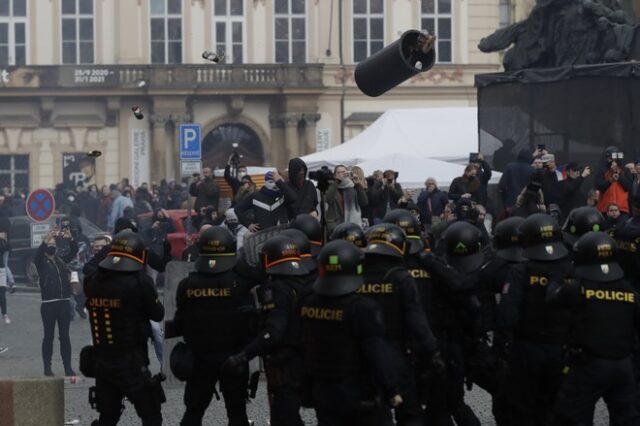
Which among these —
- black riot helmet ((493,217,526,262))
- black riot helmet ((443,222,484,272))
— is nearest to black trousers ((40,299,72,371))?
black riot helmet ((443,222,484,272))

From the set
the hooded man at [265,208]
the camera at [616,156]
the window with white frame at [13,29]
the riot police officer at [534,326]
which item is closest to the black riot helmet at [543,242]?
the riot police officer at [534,326]

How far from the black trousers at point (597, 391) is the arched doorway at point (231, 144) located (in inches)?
1390

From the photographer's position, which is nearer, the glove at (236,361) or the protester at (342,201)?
the glove at (236,361)

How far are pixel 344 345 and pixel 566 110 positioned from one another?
1342 centimetres

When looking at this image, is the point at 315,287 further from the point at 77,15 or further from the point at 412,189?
Answer: the point at 77,15

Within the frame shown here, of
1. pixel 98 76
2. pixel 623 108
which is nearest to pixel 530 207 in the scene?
pixel 623 108

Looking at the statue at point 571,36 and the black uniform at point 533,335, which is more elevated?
the statue at point 571,36

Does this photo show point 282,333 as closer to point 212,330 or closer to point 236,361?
point 236,361

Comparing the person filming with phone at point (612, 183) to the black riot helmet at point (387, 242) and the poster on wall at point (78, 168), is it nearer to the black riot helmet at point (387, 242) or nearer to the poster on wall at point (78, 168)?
the black riot helmet at point (387, 242)

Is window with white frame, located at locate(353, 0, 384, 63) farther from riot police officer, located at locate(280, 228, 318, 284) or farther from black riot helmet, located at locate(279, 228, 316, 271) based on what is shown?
Answer: black riot helmet, located at locate(279, 228, 316, 271)

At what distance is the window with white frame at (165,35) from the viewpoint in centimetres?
4719

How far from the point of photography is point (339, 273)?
1053 cm

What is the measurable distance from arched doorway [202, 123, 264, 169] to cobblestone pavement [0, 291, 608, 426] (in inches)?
663

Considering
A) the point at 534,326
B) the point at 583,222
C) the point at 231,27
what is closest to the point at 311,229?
the point at 583,222
